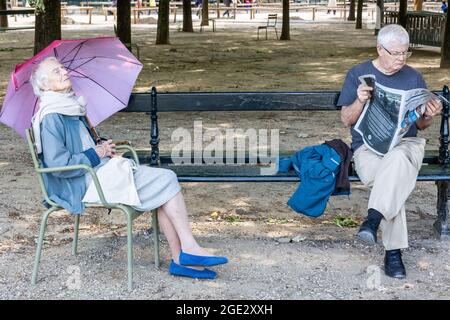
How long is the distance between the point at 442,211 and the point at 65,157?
240 centimetres

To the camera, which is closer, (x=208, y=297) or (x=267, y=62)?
(x=208, y=297)

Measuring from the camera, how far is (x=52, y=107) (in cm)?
412

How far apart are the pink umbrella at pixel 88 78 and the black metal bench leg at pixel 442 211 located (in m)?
2.06

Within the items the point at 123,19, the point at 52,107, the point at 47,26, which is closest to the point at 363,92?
the point at 52,107

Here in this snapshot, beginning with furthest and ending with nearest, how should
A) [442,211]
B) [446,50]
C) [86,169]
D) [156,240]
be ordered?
1. [446,50]
2. [442,211]
3. [156,240]
4. [86,169]

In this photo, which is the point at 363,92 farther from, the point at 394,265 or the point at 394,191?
the point at 394,265

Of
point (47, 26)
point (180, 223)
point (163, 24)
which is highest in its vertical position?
point (47, 26)

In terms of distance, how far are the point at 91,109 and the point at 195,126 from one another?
15.8 ft

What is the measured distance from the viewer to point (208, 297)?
4.06 m

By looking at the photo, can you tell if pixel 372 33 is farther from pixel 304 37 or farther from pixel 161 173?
pixel 161 173

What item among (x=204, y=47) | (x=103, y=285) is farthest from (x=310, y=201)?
(x=204, y=47)

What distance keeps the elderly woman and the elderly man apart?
923mm

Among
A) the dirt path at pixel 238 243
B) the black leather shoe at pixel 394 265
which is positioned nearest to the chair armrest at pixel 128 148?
the dirt path at pixel 238 243

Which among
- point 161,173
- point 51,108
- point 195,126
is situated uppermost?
point 51,108
